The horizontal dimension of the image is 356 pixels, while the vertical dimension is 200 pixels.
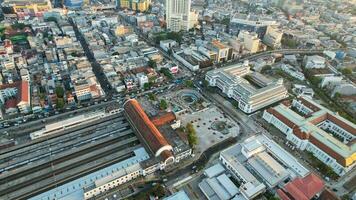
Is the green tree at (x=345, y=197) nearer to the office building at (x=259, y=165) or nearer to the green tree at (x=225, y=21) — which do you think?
the office building at (x=259, y=165)

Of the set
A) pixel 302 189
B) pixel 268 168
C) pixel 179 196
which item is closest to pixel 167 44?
pixel 268 168

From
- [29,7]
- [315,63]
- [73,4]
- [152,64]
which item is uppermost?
[29,7]

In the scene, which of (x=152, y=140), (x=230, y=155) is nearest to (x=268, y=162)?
(x=230, y=155)

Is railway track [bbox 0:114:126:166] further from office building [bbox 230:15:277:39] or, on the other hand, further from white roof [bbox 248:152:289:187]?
office building [bbox 230:15:277:39]

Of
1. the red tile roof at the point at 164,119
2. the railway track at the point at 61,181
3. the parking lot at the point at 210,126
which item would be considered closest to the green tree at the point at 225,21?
the parking lot at the point at 210,126

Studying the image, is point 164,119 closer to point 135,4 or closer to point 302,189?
point 302,189

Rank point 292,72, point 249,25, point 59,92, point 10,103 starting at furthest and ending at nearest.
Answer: point 249,25
point 292,72
point 59,92
point 10,103

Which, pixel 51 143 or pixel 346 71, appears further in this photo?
pixel 346 71
